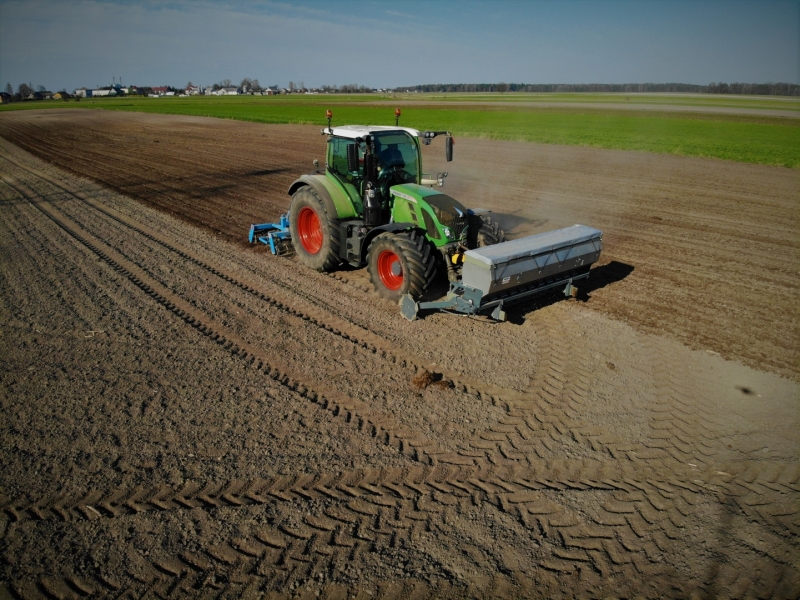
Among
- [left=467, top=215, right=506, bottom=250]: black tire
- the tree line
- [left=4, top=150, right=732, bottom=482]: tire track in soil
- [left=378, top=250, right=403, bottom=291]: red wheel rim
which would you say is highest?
the tree line

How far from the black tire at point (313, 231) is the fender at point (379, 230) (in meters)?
0.64

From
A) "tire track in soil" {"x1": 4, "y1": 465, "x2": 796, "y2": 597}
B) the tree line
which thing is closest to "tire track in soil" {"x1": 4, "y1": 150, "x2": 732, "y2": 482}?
"tire track in soil" {"x1": 4, "y1": 465, "x2": 796, "y2": 597}

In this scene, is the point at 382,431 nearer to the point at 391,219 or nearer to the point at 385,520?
the point at 385,520

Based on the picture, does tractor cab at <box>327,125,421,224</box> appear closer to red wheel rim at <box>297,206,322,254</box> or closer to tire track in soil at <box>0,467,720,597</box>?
red wheel rim at <box>297,206,322,254</box>

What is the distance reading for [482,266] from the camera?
6227mm

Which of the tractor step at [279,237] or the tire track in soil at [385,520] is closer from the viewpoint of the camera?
the tire track in soil at [385,520]

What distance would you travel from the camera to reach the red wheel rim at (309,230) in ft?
29.9

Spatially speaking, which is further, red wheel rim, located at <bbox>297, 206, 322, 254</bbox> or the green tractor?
red wheel rim, located at <bbox>297, 206, 322, 254</bbox>

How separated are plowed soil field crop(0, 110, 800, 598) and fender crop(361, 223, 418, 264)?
767 mm

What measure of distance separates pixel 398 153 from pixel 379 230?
1408 millimetres

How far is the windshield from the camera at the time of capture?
7.86 metres

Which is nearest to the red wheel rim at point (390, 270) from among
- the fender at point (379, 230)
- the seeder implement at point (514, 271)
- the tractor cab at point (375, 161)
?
the fender at point (379, 230)

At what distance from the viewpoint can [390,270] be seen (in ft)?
24.4

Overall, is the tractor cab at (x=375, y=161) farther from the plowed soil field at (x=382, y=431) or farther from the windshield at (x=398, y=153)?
the plowed soil field at (x=382, y=431)
